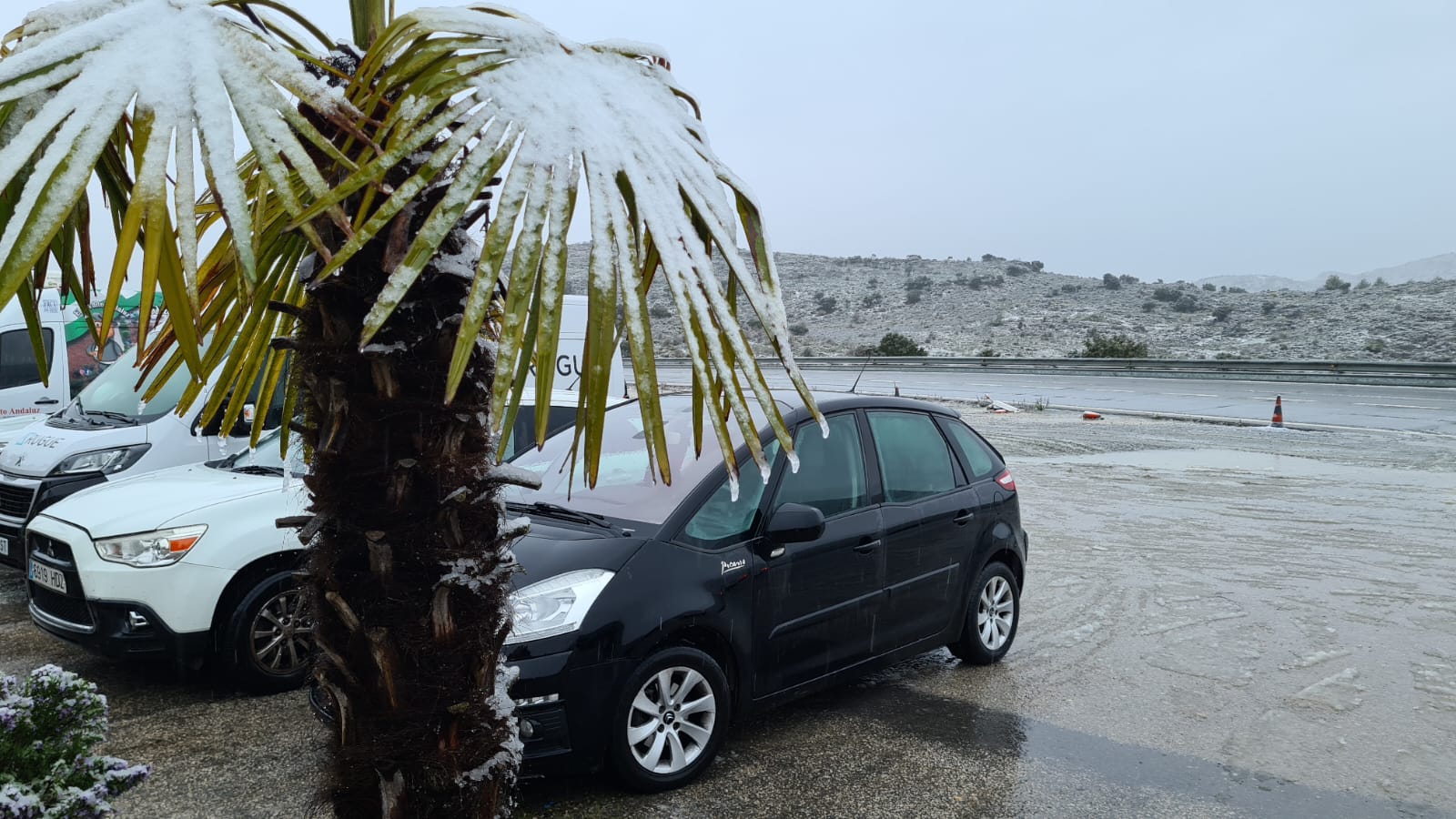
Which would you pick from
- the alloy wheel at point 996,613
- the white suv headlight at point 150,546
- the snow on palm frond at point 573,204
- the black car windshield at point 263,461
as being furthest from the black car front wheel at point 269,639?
the snow on palm frond at point 573,204

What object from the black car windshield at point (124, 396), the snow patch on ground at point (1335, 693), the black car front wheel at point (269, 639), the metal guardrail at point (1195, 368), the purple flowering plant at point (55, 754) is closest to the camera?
the purple flowering plant at point (55, 754)

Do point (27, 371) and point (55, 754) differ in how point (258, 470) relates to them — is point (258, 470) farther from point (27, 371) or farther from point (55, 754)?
point (27, 371)

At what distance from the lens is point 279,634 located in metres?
5.42

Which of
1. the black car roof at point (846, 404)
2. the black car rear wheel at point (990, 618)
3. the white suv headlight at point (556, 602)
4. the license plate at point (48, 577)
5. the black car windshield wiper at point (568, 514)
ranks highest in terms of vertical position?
the black car roof at point (846, 404)

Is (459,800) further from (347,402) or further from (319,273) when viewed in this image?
(319,273)

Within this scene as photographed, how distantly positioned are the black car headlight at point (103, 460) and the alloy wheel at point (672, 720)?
5315 millimetres

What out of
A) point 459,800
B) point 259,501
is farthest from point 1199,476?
point 459,800

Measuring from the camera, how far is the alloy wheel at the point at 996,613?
610 cm

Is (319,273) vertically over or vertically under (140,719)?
over

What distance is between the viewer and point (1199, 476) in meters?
14.0

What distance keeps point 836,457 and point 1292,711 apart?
2775mm

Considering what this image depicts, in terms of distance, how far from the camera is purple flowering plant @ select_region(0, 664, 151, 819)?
7.94 ft

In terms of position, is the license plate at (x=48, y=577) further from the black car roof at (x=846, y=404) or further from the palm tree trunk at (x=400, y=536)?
the palm tree trunk at (x=400, y=536)

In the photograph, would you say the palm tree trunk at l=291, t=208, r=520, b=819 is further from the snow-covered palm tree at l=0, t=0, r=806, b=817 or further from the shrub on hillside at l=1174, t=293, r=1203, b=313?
the shrub on hillside at l=1174, t=293, r=1203, b=313
